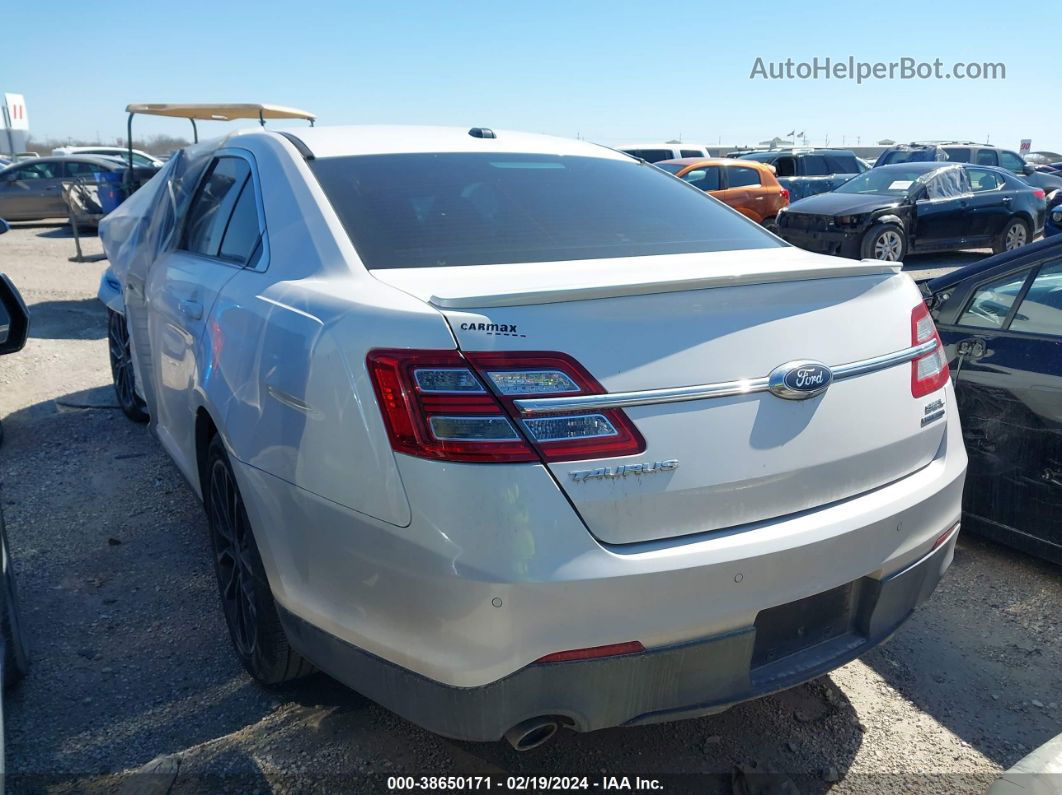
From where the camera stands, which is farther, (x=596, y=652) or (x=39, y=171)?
(x=39, y=171)

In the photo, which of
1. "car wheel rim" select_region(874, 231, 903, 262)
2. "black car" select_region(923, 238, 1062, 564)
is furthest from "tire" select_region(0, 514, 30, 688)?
"car wheel rim" select_region(874, 231, 903, 262)

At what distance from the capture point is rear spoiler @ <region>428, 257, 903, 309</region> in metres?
1.85

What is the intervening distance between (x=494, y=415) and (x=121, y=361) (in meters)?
4.47

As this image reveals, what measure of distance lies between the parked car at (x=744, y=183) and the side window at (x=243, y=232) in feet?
42.9

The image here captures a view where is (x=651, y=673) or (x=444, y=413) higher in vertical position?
(x=444, y=413)

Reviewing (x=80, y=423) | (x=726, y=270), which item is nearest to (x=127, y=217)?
(x=80, y=423)

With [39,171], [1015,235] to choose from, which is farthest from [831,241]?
[39,171]

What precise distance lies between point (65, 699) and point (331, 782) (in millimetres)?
994

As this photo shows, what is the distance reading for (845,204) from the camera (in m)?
12.3

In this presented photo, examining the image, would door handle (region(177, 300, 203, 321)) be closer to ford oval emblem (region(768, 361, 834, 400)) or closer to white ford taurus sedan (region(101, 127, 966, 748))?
white ford taurus sedan (region(101, 127, 966, 748))

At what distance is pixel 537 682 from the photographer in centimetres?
181

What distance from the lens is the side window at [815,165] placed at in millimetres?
19891

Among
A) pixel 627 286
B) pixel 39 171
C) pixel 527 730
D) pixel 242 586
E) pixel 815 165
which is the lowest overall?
pixel 39 171

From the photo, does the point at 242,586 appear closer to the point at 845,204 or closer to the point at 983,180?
the point at 845,204
